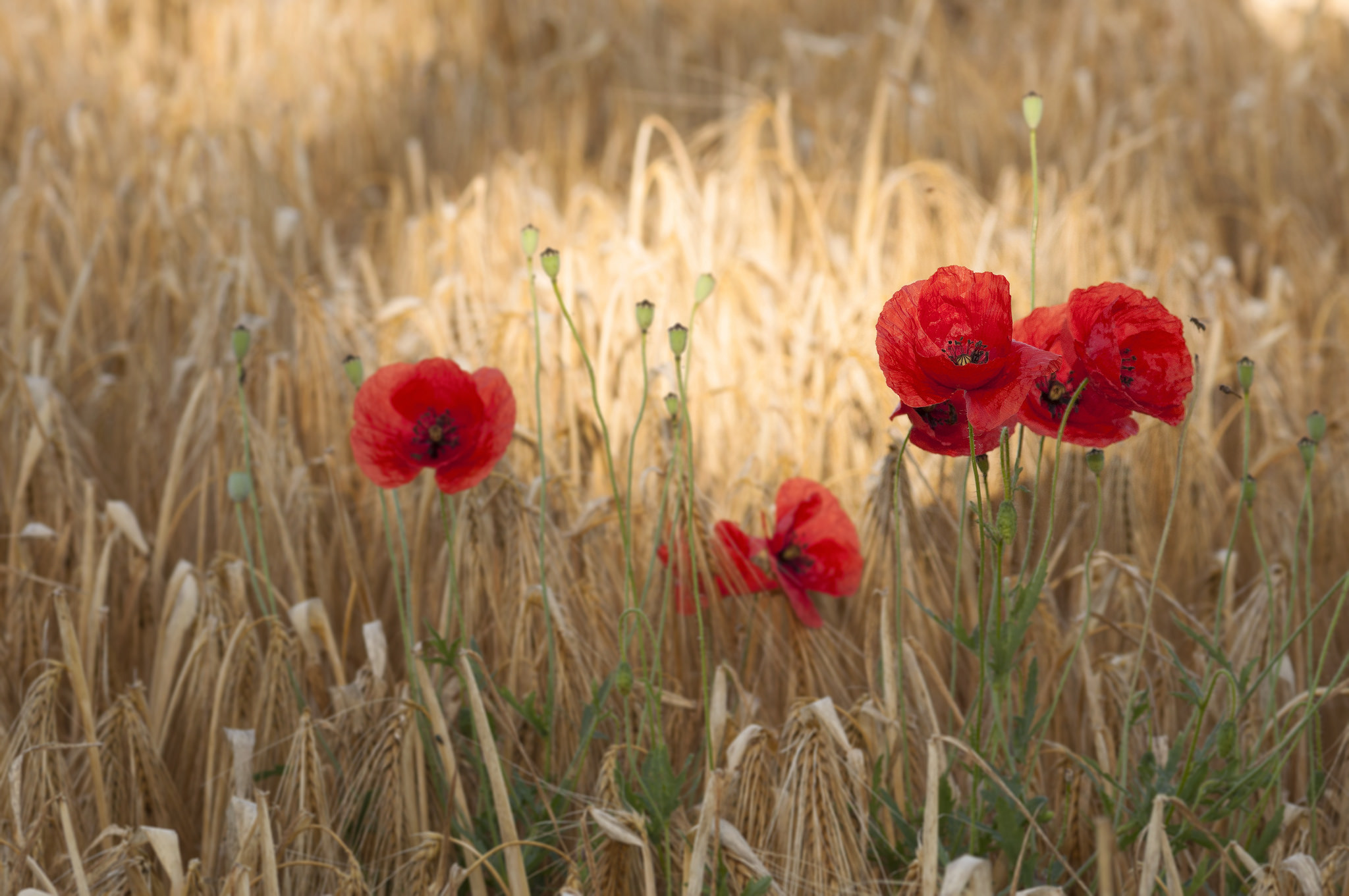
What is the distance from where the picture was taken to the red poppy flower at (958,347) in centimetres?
69

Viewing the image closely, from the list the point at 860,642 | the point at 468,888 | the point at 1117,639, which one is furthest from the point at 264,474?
the point at 1117,639

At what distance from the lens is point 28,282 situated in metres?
1.77

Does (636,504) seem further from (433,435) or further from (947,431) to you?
(947,431)

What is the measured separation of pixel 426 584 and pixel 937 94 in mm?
1810

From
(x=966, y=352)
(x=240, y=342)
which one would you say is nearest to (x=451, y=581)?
(x=240, y=342)

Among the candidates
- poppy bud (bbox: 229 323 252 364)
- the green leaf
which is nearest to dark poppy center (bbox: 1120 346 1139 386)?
the green leaf

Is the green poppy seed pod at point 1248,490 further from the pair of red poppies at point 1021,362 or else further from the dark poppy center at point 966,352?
the dark poppy center at point 966,352

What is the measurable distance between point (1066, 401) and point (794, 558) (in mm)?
358

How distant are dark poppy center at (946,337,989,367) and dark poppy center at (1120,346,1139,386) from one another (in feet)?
0.37

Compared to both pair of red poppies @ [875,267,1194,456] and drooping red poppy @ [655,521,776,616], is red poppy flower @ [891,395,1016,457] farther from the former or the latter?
drooping red poppy @ [655,521,776,616]

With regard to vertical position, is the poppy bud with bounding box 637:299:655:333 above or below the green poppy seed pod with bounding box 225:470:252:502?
above

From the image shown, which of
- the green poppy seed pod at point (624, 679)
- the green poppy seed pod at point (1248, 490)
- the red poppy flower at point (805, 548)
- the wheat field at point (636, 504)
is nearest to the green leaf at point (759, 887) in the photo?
the wheat field at point (636, 504)

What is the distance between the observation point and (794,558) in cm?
109

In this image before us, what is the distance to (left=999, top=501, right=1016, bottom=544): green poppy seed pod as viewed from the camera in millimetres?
718
